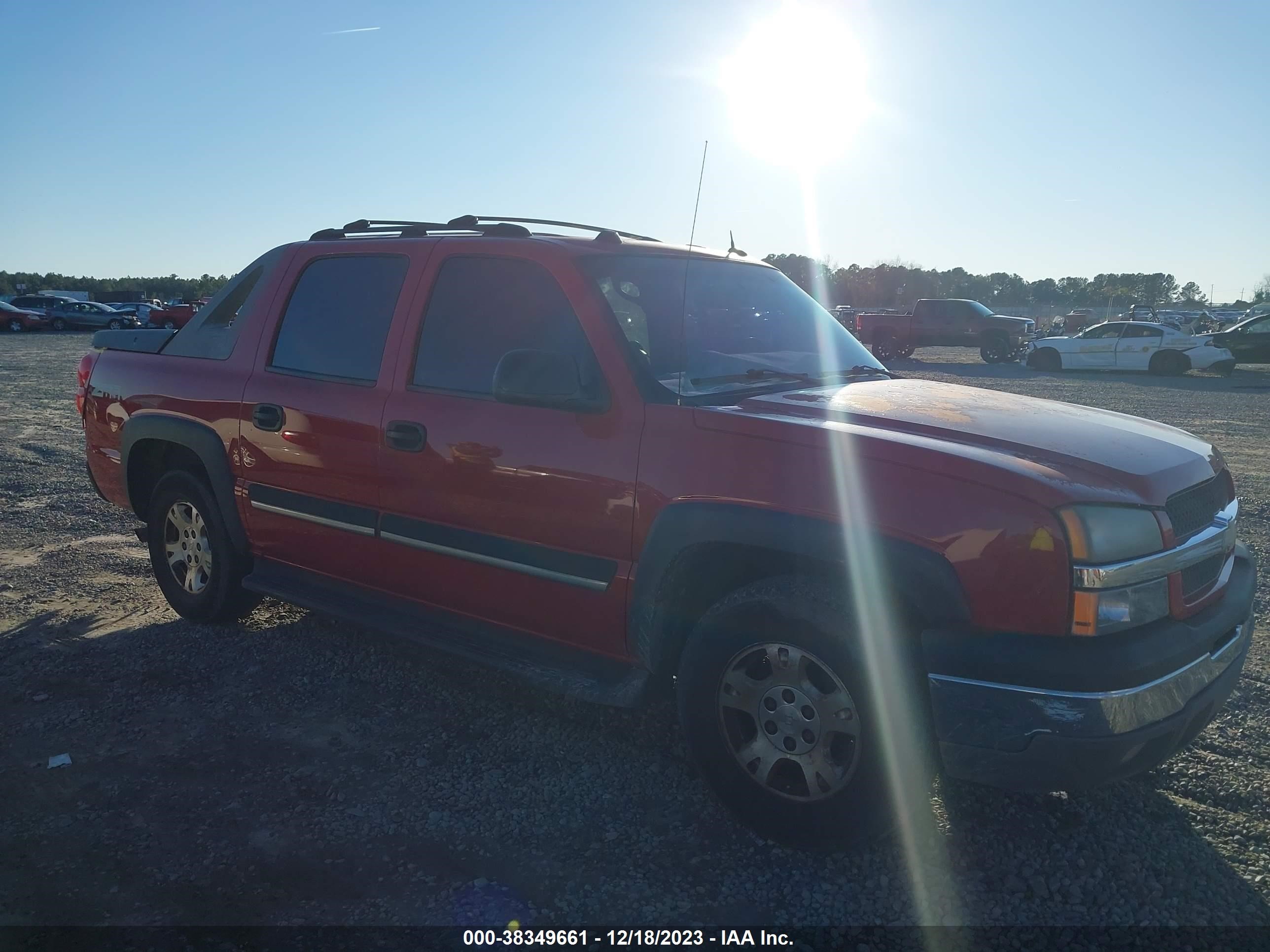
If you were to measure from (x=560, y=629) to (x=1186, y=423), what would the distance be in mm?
12894

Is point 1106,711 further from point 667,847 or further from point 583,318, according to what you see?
point 583,318

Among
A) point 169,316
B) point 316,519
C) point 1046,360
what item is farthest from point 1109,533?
point 169,316

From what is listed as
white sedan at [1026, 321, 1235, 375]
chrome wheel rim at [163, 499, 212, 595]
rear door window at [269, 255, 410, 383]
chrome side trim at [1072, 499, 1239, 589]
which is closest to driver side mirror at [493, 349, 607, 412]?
rear door window at [269, 255, 410, 383]

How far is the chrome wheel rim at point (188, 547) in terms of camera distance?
4.94m

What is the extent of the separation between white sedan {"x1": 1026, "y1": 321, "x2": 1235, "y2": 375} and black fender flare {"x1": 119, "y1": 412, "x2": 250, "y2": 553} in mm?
24183

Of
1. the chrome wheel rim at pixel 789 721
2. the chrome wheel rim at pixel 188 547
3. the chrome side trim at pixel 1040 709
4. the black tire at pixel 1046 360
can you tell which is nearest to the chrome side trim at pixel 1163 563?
the chrome side trim at pixel 1040 709

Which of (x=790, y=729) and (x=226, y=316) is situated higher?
(x=226, y=316)

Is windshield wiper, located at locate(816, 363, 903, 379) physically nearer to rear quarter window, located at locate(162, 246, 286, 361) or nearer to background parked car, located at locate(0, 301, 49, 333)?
rear quarter window, located at locate(162, 246, 286, 361)

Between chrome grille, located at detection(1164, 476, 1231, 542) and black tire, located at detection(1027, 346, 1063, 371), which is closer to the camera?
chrome grille, located at detection(1164, 476, 1231, 542)

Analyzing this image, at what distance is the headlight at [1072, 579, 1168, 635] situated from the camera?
2.55 m

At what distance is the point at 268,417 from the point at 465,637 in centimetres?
148

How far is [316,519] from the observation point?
4.25 metres

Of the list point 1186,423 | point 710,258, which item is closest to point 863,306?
point 1186,423

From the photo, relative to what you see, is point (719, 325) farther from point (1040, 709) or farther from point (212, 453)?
point (212, 453)
